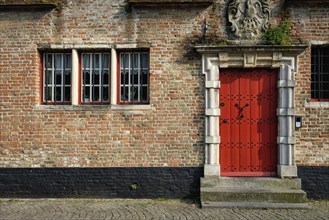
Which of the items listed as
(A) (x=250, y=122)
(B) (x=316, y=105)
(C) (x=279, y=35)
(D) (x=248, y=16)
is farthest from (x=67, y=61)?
(B) (x=316, y=105)

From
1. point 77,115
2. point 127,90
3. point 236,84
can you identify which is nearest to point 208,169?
point 236,84

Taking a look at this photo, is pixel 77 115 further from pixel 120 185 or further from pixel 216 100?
pixel 216 100

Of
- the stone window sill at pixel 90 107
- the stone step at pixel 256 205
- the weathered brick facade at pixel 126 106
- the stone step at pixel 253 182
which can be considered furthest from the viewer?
the stone window sill at pixel 90 107

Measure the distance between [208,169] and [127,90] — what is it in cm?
268

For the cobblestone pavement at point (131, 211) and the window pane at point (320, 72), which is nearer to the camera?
the cobblestone pavement at point (131, 211)

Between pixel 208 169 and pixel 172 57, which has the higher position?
Result: pixel 172 57

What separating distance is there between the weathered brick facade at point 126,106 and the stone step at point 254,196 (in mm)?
820

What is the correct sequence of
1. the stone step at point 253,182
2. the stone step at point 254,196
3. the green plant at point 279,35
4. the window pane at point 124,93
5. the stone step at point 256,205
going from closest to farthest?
the stone step at point 256,205
the stone step at point 254,196
the stone step at point 253,182
the green plant at point 279,35
the window pane at point 124,93

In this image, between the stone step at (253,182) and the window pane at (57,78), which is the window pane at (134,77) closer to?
the window pane at (57,78)

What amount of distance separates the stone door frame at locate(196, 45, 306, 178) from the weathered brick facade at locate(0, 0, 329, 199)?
17 centimetres

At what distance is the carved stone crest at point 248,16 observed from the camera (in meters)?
7.82

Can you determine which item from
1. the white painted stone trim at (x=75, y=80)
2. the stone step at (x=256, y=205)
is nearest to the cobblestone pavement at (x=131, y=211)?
the stone step at (x=256, y=205)

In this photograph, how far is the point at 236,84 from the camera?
796 cm

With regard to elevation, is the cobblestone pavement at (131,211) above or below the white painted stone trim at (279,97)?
below
